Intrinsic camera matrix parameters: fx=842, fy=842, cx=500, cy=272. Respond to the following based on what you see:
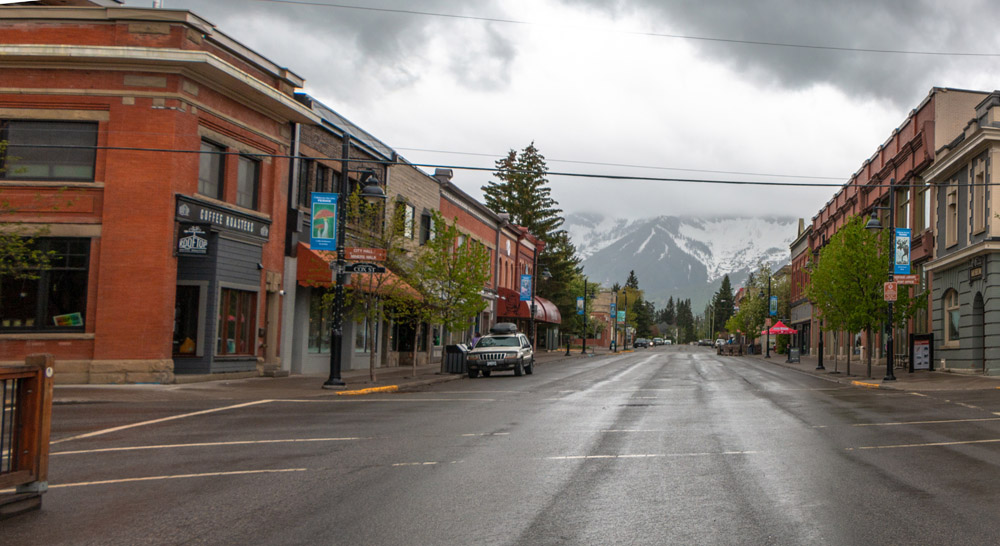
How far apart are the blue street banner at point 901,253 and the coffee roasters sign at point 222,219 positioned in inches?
855

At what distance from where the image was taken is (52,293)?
2220 centimetres

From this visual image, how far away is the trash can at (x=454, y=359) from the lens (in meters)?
32.3

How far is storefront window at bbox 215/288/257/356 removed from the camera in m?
24.6

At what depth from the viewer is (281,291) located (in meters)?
27.6

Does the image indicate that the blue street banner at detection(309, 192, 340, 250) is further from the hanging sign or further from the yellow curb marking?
Answer: the yellow curb marking

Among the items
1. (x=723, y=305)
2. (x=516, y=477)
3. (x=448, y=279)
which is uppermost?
(x=723, y=305)

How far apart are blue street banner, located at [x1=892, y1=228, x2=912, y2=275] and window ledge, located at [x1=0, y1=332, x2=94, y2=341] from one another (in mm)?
26114

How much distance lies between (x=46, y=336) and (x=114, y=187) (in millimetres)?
4240

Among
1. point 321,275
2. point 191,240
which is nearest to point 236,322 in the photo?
point 321,275

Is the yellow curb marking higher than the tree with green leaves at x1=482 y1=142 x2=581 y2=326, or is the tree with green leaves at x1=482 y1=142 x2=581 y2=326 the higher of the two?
the tree with green leaves at x1=482 y1=142 x2=581 y2=326

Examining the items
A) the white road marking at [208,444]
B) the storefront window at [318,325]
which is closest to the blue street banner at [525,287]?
the storefront window at [318,325]

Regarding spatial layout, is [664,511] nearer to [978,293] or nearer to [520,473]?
[520,473]

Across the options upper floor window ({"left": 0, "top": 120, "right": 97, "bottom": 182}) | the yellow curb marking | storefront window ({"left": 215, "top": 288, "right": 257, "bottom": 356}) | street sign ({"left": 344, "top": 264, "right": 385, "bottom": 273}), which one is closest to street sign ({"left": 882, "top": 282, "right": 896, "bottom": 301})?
the yellow curb marking

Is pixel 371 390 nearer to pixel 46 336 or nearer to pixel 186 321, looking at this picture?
pixel 186 321
